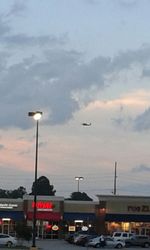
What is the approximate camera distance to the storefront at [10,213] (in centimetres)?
9844

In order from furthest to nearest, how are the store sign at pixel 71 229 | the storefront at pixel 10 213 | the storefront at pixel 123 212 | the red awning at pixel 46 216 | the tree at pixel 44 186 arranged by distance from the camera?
1. the tree at pixel 44 186
2. the store sign at pixel 71 229
3. the red awning at pixel 46 216
4. the storefront at pixel 10 213
5. the storefront at pixel 123 212

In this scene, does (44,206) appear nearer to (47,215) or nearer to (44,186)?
(47,215)

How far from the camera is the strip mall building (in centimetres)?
9681

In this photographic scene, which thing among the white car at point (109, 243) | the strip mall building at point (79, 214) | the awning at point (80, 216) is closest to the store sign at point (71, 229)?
the strip mall building at point (79, 214)

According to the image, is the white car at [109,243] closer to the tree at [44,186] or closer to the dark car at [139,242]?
the dark car at [139,242]

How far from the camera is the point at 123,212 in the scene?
318 ft

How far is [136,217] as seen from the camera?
96812 millimetres

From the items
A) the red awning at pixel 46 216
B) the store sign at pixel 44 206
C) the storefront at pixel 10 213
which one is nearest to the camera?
the store sign at pixel 44 206

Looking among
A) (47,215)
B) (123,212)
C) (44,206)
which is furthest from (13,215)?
(123,212)

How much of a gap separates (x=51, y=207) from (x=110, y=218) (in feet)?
30.1

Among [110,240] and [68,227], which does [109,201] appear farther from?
[110,240]

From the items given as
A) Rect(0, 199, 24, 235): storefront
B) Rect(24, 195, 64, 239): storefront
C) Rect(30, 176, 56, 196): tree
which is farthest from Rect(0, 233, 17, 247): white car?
Rect(30, 176, 56, 196): tree

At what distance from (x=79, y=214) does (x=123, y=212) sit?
739 cm

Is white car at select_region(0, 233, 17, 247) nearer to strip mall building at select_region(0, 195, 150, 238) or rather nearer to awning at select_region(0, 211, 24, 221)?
strip mall building at select_region(0, 195, 150, 238)
